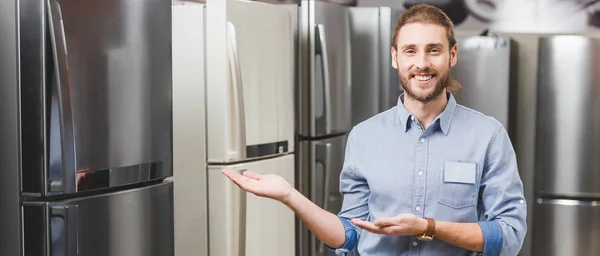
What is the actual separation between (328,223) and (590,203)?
3063 millimetres

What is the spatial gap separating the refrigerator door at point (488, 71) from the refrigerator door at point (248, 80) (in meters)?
1.28

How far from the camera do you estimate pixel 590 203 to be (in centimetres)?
469

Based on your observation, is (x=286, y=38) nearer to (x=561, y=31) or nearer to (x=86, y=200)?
(x=86, y=200)

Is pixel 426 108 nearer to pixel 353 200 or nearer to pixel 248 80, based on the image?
pixel 353 200

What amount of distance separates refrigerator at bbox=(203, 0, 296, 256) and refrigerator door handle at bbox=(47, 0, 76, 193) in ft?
3.49

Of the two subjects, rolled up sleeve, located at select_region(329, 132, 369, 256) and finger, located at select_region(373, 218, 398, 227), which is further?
rolled up sleeve, located at select_region(329, 132, 369, 256)

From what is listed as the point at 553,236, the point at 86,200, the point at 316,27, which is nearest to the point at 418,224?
the point at 86,200

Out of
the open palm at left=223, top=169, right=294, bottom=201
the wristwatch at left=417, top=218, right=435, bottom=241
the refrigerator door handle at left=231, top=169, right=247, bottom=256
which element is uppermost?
the open palm at left=223, top=169, right=294, bottom=201

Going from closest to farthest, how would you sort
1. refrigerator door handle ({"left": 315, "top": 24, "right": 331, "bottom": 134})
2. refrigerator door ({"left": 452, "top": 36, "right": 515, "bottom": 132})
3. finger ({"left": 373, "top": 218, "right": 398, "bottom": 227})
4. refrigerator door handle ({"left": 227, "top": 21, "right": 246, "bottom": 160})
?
1. finger ({"left": 373, "top": 218, "right": 398, "bottom": 227})
2. refrigerator door handle ({"left": 227, "top": 21, "right": 246, "bottom": 160})
3. refrigerator door handle ({"left": 315, "top": 24, "right": 331, "bottom": 134})
4. refrigerator door ({"left": 452, "top": 36, "right": 515, "bottom": 132})

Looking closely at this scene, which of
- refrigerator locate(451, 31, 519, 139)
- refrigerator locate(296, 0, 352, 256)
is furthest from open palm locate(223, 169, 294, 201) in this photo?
refrigerator locate(451, 31, 519, 139)

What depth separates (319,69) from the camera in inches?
167

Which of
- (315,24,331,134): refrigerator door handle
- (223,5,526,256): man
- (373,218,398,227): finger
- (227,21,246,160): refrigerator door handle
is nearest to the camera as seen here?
(373,218,398,227): finger

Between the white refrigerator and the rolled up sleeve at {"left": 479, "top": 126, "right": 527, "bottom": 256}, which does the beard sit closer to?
the rolled up sleeve at {"left": 479, "top": 126, "right": 527, "bottom": 256}

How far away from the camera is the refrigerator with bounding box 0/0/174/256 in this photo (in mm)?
2312
